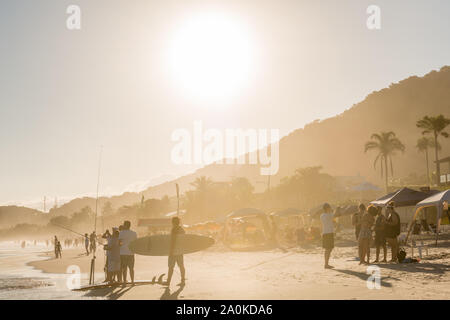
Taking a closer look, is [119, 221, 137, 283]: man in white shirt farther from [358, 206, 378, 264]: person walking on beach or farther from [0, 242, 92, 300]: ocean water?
[358, 206, 378, 264]: person walking on beach

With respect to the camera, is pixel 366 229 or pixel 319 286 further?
pixel 366 229

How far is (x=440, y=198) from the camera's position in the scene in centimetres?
1909

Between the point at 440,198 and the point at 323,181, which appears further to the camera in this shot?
the point at 323,181

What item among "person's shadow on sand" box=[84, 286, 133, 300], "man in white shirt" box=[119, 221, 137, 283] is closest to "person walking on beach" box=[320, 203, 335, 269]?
"man in white shirt" box=[119, 221, 137, 283]

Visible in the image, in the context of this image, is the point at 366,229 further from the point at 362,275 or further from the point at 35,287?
the point at 35,287

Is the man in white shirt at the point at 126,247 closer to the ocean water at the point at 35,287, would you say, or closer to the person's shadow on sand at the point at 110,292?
the person's shadow on sand at the point at 110,292

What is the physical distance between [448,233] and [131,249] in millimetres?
20004

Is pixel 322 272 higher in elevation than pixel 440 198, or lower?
lower

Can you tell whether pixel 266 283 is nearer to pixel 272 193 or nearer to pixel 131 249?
pixel 131 249

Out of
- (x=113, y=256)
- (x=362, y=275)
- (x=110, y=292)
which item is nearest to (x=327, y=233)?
(x=362, y=275)

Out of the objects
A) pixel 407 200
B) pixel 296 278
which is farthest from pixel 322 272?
pixel 407 200

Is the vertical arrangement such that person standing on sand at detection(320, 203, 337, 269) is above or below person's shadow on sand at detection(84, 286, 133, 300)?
above
